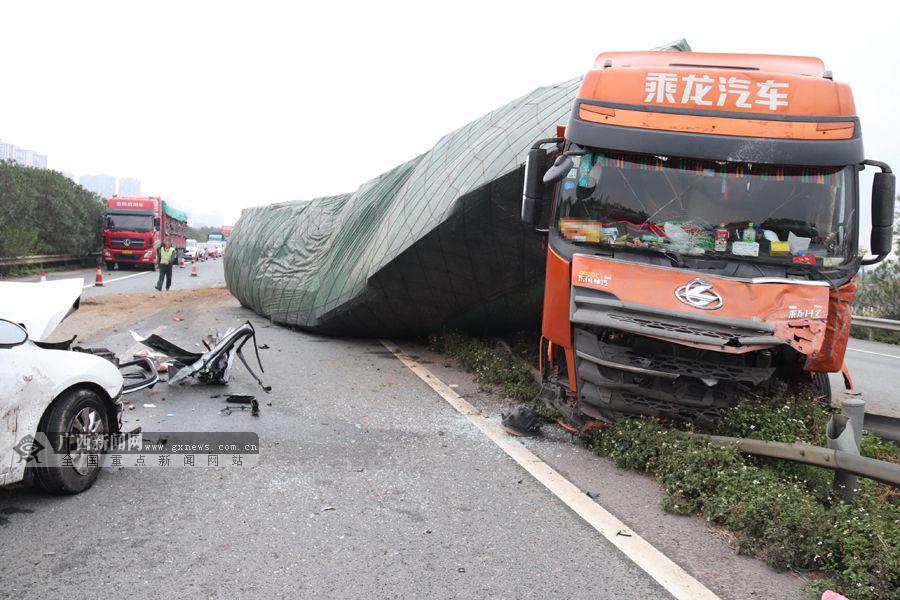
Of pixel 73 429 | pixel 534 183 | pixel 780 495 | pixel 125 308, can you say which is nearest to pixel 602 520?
pixel 780 495

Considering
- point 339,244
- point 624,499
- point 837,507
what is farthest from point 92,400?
point 339,244

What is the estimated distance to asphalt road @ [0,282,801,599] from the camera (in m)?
3.45

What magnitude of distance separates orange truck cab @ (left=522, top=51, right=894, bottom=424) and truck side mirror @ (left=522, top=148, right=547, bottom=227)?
0.66 feet

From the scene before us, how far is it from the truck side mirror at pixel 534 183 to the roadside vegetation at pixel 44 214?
26.5 meters

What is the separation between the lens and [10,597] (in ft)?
10.5

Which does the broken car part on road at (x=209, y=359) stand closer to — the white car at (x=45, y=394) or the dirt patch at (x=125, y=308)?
the dirt patch at (x=125, y=308)

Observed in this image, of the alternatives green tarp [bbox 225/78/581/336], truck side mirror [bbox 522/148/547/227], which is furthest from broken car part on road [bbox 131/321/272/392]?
truck side mirror [bbox 522/148/547/227]

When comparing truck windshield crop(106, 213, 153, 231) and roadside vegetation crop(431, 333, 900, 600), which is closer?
roadside vegetation crop(431, 333, 900, 600)

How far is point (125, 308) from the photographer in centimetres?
1560

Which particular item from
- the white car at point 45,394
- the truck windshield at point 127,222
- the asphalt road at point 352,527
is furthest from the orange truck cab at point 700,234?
the truck windshield at point 127,222

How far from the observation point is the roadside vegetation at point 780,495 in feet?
11.5

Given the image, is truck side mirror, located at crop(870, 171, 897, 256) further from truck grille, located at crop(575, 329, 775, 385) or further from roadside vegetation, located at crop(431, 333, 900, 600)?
truck grille, located at crop(575, 329, 775, 385)

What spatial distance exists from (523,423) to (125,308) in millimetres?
12350

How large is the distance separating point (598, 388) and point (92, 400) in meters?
3.80
